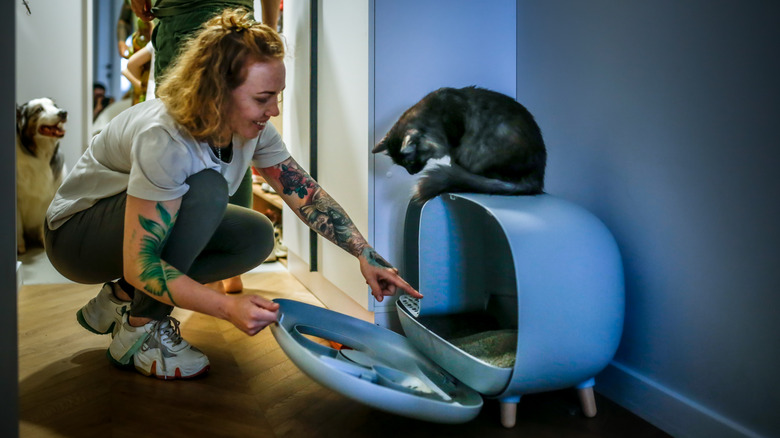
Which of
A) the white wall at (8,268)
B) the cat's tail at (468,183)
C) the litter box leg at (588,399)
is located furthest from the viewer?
the cat's tail at (468,183)

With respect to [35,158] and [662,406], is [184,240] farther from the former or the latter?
[35,158]

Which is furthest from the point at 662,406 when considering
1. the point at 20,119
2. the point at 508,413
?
the point at 20,119

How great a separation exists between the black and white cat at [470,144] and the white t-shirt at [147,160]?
0.98 feet

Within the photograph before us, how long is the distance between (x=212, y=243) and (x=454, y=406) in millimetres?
755

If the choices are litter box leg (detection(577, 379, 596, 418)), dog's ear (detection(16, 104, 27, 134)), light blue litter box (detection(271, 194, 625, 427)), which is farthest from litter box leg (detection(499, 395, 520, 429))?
dog's ear (detection(16, 104, 27, 134))

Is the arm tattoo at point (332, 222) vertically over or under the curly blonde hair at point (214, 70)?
under

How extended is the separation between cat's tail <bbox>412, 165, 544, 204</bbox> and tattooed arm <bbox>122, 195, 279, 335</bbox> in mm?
496

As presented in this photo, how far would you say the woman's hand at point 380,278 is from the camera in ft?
3.89

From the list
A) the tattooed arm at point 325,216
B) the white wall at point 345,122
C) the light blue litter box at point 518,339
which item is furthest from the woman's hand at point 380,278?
the white wall at point 345,122

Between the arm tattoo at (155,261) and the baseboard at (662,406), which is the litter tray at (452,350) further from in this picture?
the arm tattoo at (155,261)

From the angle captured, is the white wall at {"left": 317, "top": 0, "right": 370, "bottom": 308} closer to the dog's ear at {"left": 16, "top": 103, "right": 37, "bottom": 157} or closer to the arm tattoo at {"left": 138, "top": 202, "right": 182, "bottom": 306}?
the arm tattoo at {"left": 138, "top": 202, "right": 182, "bottom": 306}

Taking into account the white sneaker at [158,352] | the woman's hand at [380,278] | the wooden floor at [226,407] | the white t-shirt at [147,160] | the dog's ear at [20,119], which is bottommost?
the wooden floor at [226,407]

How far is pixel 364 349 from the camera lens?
123 centimetres

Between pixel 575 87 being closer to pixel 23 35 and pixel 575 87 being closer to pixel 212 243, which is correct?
pixel 212 243
